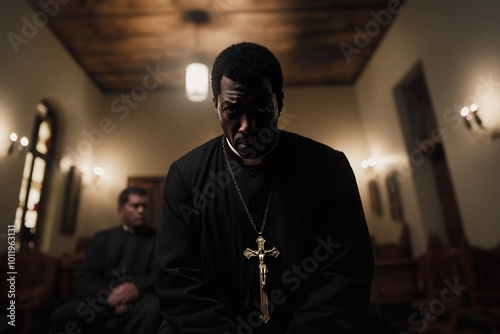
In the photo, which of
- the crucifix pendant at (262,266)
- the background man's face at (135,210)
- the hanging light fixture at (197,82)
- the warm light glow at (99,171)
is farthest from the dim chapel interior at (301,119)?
the crucifix pendant at (262,266)

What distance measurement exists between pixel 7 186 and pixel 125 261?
126cm

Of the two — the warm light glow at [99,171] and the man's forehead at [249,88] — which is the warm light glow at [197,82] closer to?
the warm light glow at [99,171]

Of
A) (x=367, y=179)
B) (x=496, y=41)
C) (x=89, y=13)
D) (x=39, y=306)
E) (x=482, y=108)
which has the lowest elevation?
(x=39, y=306)

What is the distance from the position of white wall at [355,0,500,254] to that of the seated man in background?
2640 mm

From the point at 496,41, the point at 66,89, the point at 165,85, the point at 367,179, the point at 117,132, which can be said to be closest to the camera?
the point at 496,41

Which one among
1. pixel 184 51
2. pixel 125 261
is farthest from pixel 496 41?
pixel 125 261

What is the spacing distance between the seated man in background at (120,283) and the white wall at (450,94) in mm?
2640

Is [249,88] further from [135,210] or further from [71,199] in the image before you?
[71,199]

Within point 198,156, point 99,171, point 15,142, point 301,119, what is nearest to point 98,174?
point 99,171

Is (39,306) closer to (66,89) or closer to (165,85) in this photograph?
(66,89)

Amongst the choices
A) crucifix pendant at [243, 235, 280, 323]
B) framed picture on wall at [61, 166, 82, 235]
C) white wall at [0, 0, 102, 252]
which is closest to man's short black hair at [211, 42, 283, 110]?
crucifix pendant at [243, 235, 280, 323]

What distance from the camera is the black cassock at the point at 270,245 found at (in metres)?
1.09

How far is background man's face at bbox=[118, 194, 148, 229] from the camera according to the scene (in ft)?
10.1

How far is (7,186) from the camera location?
2.99 meters
